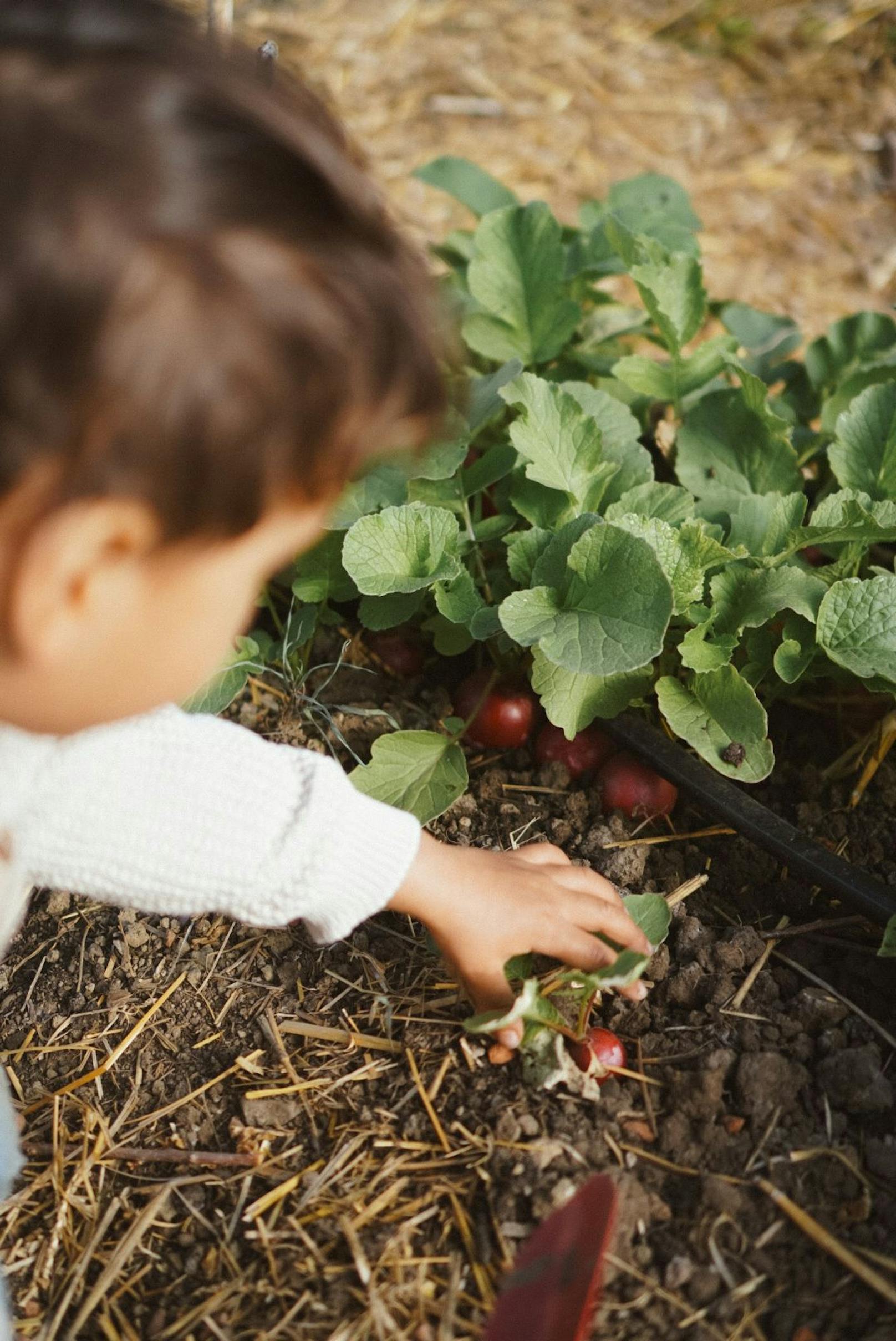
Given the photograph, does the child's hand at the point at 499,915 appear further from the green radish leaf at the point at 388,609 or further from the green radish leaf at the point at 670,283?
the green radish leaf at the point at 670,283

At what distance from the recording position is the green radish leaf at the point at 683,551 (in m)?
1.39

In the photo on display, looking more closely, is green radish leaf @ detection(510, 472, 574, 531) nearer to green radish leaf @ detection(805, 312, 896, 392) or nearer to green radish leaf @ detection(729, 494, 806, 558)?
green radish leaf @ detection(729, 494, 806, 558)

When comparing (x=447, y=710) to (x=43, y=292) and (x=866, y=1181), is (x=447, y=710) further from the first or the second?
(x=43, y=292)

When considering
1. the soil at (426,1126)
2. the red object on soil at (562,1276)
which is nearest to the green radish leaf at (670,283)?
the soil at (426,1126)

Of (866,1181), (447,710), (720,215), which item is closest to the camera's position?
(866,1181)

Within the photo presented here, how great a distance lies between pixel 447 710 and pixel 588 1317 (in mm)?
841

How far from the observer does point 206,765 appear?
1037mm

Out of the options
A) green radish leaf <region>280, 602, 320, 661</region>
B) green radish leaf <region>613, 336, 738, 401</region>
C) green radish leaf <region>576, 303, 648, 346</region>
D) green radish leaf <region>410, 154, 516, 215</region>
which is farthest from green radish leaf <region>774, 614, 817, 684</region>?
green radish leaf <region>410, 154, 516, 215</region>

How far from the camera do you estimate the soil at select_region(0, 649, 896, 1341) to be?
1.05m

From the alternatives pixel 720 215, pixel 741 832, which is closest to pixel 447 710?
pixel 741 832

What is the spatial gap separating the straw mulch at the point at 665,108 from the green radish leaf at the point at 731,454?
108cm

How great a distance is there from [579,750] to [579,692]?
12cm

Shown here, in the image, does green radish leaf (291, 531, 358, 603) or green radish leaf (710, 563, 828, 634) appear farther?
green radish leaf (291, 531, 358, 603)

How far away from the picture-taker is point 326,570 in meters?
1.62
